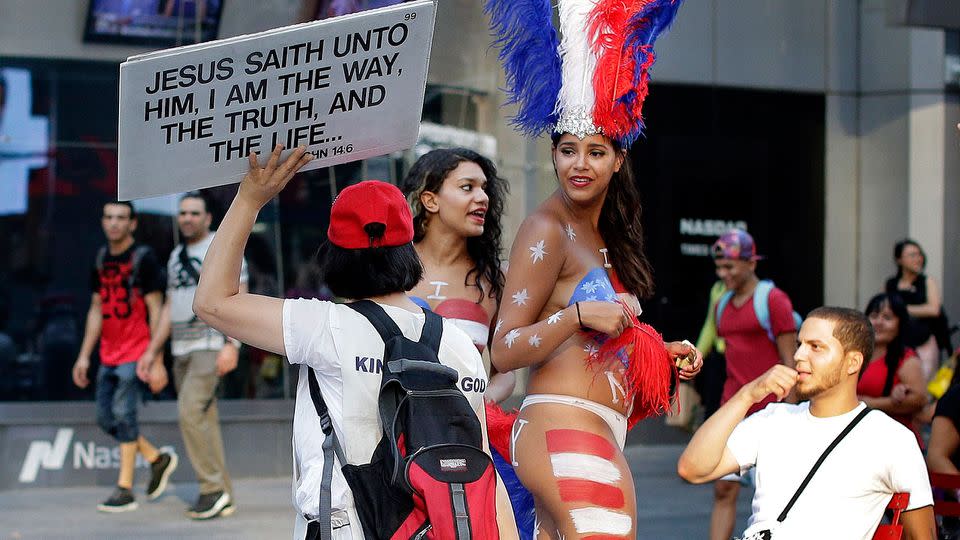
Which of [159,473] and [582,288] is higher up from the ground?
[582,288]

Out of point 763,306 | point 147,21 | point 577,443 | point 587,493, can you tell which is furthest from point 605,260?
point 147,21

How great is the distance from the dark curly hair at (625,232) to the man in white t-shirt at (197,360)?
4.45 metres

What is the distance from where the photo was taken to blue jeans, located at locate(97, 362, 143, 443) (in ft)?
28.0

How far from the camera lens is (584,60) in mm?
4094

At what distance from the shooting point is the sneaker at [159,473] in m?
8.94

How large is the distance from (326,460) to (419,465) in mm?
221

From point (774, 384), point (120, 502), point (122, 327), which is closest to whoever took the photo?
point (774, 384)

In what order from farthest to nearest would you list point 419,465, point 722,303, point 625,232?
1. point 722,303
2. point 625,232
3. point 419,465

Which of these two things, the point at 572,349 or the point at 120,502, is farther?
the point at 120,502

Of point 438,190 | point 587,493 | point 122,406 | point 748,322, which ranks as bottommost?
point 122,406

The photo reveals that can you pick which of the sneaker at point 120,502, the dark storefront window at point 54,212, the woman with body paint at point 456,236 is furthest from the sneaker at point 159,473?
the woman with body paint at point 456,236

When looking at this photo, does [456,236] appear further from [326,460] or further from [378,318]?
[326,460]

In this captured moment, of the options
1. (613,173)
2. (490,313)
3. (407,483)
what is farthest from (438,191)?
(407,483)

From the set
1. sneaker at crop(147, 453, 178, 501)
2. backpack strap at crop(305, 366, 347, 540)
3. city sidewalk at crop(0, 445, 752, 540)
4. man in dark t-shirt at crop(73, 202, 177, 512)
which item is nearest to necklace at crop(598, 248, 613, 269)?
backpack strap at crop(305, 366, 347, 540)
